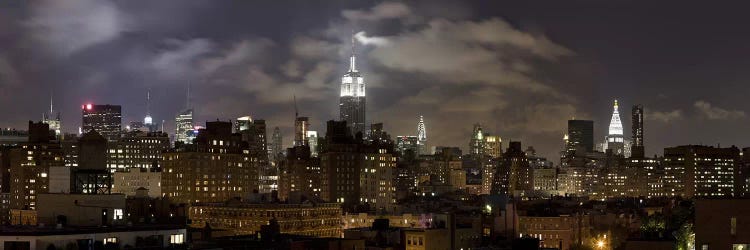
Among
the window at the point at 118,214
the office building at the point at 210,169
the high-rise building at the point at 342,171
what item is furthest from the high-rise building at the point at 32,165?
the window at the point at 118,214

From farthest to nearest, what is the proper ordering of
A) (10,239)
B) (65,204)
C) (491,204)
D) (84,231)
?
(491,204) < (65,204) < (84,231) < (10,239)

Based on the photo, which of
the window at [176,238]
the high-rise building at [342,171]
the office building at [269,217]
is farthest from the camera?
the high-rise building at [342,171]

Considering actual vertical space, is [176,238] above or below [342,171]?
below

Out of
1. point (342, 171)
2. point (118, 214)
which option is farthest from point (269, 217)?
point (118, 214)

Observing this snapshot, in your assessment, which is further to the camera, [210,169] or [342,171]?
[342,171]

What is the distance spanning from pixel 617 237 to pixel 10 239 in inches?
4111

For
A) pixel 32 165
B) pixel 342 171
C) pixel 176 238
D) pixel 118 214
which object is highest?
pixel 32 165

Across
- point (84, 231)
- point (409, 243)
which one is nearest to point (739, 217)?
point (84, 231)

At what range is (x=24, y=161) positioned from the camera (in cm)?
17462

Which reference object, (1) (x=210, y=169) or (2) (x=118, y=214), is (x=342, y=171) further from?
(2) (x=118, y=214)

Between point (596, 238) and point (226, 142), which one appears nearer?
point (596, 238)

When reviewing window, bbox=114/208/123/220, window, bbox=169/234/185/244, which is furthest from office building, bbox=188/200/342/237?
window, bbox=169/234/185/244

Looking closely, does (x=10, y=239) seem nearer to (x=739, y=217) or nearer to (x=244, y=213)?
(x=739, y=217)

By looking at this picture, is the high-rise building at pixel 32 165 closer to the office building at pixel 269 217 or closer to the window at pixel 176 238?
the office building at pixel 269 217
